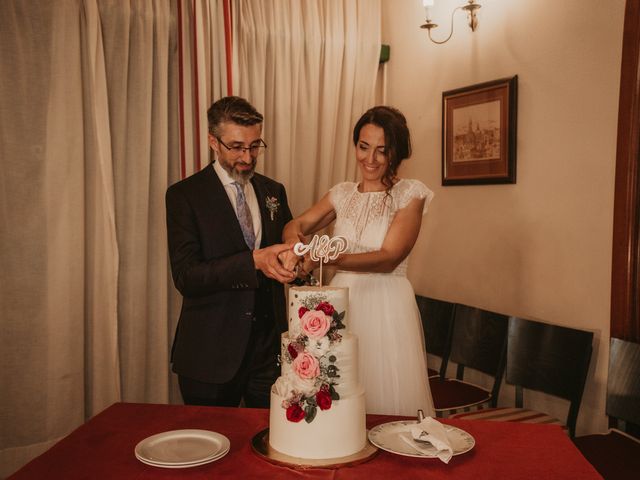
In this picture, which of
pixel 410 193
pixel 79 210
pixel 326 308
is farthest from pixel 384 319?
pixel 79 210

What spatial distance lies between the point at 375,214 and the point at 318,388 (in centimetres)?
129

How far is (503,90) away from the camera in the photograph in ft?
11.5

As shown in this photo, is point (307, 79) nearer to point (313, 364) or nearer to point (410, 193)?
point (410, 193)

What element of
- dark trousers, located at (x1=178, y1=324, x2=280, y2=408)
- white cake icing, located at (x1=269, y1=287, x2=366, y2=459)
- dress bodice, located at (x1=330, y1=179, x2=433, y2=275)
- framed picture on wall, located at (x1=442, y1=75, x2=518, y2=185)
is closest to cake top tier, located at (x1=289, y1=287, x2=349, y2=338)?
white cake icing, located at (x1=269, y1=287, x2=366, y2=459)

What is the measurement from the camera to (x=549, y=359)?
3115 millimetres

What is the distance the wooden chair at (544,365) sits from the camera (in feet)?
9.74

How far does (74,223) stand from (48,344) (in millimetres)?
663

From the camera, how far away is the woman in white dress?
2.68 meters

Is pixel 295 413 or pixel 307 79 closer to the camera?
pixel 295 413

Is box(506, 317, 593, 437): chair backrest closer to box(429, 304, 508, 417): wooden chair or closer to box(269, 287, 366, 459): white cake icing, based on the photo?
box(429, 304, 508, 417): wooden chair

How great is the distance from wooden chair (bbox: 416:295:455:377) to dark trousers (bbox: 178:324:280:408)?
1.40 m

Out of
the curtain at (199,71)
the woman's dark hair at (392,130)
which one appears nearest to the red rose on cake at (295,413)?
the woman's dark hair at (392,130)

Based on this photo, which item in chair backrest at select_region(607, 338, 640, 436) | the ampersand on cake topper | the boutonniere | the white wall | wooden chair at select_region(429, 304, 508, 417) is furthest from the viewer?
wooden chair at select_region(429, 304, 508, 417)

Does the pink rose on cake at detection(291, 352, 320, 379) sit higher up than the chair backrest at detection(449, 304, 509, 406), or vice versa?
the pink rose on cake at detection(291, 352, 320, 379)
